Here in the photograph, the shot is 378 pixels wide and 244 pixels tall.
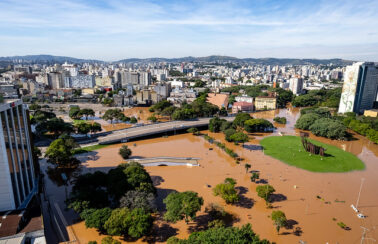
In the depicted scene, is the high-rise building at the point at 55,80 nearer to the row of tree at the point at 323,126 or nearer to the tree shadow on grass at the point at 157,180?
the tree shadow on grass at the point at 157,180

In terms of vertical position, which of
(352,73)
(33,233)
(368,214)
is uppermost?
(352,73)

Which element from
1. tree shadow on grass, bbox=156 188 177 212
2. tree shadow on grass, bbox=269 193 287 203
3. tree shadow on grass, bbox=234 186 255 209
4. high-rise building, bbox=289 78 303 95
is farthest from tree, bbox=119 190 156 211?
high-rise building, bbox=289 78 303 95

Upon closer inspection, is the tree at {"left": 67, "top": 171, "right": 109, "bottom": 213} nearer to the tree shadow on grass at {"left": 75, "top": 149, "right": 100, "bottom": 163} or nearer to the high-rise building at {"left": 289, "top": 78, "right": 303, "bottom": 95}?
the tree shadow on grass at {"left": 75, "top": 149, "right": 100, "bottom": 163}

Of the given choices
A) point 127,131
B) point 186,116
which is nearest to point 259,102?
point 186,116

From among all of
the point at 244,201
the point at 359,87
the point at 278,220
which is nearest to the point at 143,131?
the point at 244,201

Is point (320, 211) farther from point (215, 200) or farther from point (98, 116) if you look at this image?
point (98, 116)

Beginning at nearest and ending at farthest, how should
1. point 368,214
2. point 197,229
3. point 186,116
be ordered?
point 197,229 → point 368,214 → point 186,116

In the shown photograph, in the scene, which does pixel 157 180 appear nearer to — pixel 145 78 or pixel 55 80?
pixel 145 78
